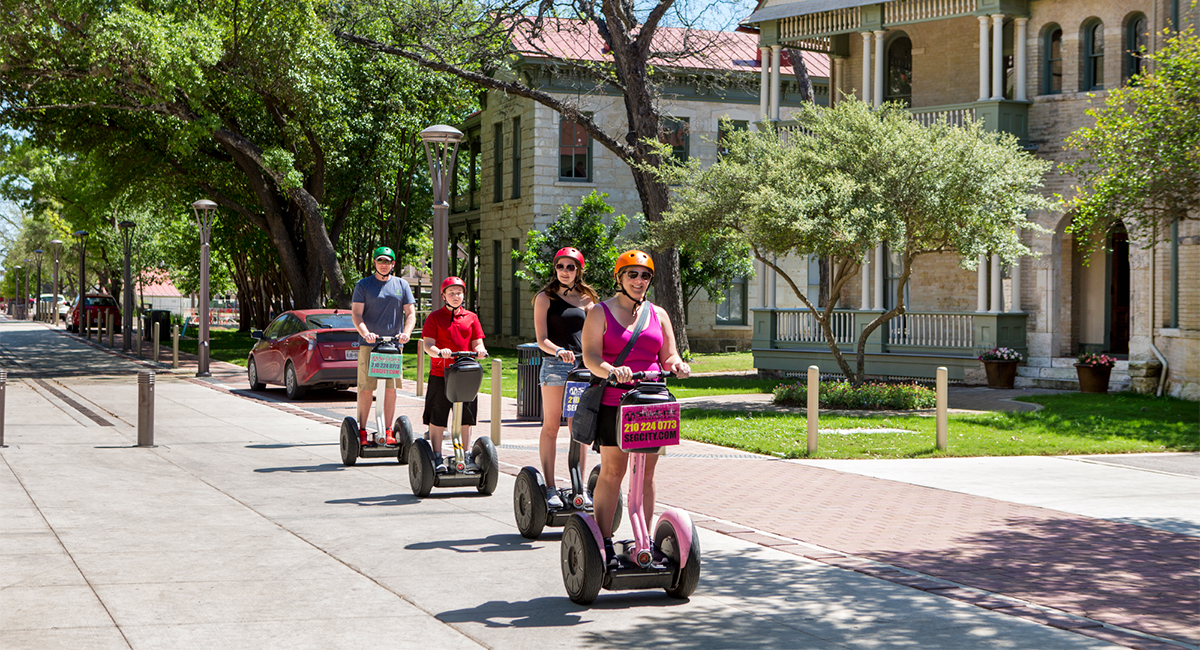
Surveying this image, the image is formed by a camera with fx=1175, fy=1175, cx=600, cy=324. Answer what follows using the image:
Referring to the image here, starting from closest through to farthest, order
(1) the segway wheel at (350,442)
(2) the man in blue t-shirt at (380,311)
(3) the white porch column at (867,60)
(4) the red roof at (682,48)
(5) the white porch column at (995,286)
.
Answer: (2) the man in blue t-shirt at (380,311) < (1) the segway wheel at (350,442) < (5) the white porch column at (995,286) < (3) the white porch column at (867,60) < (4) the red roof at (682,48)

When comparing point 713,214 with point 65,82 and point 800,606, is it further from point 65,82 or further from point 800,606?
point 65,82

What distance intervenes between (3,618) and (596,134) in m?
22.3

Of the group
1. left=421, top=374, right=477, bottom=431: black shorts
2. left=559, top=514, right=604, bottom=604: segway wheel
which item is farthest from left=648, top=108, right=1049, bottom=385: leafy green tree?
left=559, top=514, right=604, bottom=604: segway wheel

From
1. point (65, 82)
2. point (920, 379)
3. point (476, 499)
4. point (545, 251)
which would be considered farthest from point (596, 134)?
point (476, 499)

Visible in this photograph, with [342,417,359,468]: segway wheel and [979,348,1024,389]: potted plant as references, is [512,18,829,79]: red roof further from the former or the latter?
[342,417,359,468]: segway wheel

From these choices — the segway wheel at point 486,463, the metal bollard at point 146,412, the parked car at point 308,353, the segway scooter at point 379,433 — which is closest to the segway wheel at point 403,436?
the segway scooter at point 379,433

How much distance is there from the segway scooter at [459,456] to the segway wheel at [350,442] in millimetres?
1780

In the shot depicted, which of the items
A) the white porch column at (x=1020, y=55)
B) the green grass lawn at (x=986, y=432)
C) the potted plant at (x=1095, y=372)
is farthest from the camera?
the white porch column at (x=1020, y=55)

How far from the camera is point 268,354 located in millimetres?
20078

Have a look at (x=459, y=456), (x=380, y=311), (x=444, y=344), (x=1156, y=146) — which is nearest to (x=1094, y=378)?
(x=1156, y=146)

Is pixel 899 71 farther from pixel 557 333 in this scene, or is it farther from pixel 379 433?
pixel 557 333

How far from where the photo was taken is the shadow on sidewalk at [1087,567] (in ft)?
19.8

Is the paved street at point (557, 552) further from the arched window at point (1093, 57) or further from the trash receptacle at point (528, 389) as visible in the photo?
the arched window at point (1093, 57)

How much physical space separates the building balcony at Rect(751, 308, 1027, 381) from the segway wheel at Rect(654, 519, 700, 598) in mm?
17251
